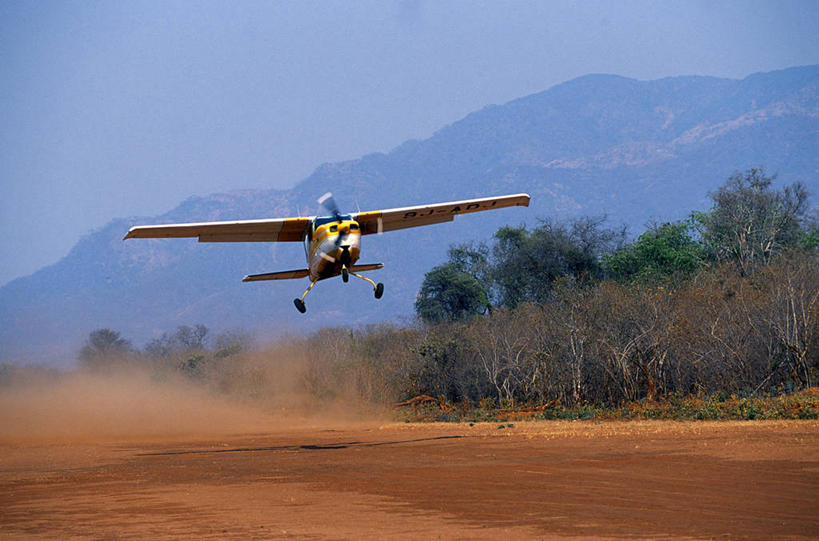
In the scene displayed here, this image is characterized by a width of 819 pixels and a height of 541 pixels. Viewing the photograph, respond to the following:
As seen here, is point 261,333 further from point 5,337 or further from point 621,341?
point 5,337

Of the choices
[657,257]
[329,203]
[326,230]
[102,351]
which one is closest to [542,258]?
[657,257]

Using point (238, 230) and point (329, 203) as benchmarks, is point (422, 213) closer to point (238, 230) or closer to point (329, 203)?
point (329, 203)

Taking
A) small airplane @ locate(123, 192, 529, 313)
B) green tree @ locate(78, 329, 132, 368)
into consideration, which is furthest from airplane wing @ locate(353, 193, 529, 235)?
green tree @ locate(78, 329, 132, 368)

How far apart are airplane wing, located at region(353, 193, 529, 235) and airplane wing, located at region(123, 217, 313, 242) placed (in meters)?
2.13

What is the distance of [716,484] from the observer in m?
14.4

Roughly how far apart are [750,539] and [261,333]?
45.0 meters

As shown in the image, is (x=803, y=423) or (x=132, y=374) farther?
(x=132, y=374)

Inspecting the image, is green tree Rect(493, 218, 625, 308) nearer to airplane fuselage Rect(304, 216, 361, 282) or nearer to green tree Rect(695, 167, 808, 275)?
green tree Rect(695, 167, 808, 275)

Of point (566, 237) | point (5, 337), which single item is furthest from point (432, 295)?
point (5, 337)

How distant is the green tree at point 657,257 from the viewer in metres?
66.3

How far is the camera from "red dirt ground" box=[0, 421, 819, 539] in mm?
11875

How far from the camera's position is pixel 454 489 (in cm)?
1552

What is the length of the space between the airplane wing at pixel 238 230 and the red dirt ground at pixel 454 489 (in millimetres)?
7157

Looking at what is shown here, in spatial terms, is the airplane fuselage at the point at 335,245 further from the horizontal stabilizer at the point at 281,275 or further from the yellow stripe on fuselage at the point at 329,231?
the horizontal stabilizer at the point at 281,275
